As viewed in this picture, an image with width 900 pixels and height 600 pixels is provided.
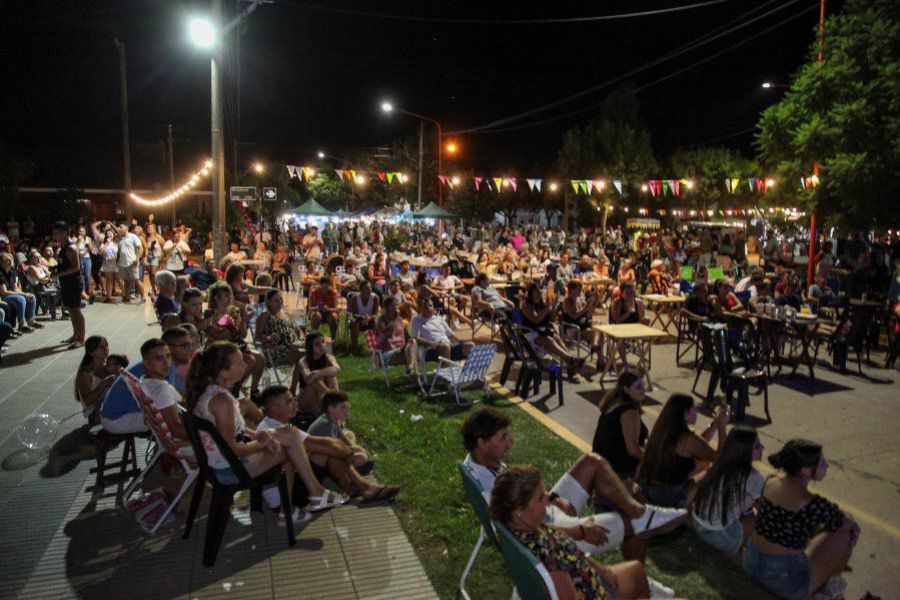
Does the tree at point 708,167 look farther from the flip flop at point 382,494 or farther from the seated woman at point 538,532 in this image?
the seated woman at point 538,532

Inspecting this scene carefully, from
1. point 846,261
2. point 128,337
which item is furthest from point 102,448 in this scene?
point 846,261

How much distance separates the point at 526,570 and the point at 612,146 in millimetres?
41612

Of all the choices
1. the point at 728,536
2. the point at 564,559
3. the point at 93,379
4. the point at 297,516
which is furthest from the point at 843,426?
the point at 93,379

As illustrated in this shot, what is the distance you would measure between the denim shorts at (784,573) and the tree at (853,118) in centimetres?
1232

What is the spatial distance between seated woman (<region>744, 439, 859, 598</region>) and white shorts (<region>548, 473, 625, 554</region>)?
0.83m

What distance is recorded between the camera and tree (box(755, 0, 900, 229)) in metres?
13.0

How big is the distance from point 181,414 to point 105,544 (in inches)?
37.9

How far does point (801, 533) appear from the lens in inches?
136

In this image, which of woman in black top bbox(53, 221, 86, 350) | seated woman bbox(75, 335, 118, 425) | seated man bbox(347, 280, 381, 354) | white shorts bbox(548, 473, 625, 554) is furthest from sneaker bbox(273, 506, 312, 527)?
woman in black top bbox(53, 221, 86, 350)

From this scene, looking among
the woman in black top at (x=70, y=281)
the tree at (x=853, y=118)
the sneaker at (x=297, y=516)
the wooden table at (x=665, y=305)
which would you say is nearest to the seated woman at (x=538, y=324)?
the wooden table at (x=665, y=305)

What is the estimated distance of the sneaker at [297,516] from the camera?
175 inches

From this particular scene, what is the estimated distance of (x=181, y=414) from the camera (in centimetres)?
421

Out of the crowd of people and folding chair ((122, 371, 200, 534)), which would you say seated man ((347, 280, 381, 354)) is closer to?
the crowd of people

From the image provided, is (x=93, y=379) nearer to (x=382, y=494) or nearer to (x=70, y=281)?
(x=382, y=494)
